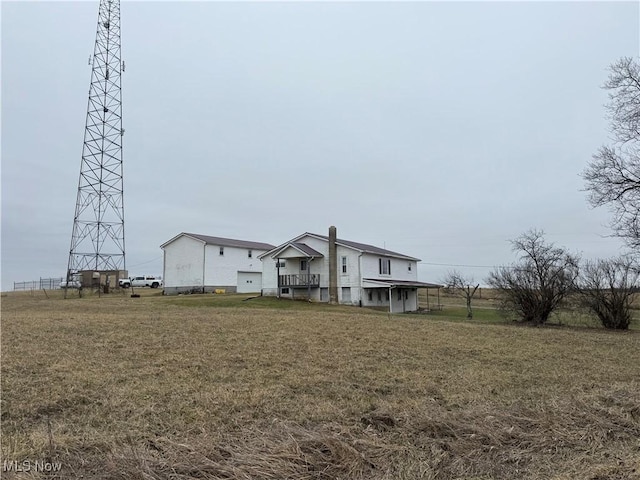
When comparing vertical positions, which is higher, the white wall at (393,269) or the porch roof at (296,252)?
the porch roof at (296,252)

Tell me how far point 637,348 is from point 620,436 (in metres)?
11.5

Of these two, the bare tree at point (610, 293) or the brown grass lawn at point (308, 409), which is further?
the bare tree at point (610, 293)

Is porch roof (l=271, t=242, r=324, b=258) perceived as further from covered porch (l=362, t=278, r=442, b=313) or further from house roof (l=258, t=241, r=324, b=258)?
covered porch (l=362, t=278, r=442, b=313)

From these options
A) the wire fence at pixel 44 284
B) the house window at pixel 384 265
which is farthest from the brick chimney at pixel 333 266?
the wire fence at pixel 44 284

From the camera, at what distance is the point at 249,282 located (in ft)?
148

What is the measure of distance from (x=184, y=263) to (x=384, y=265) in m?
18.9

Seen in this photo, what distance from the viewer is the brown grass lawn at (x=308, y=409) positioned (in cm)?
405

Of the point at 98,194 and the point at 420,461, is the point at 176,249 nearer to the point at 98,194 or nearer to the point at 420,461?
the point at 98,194

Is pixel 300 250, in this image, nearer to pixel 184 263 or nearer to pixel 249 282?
pixel 249 282

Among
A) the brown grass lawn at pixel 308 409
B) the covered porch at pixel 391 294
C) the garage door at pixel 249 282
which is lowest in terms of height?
the brown grass lawn at pixel 308 409

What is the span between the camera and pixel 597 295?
889 inches

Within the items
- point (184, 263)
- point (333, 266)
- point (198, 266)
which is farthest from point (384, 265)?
point (184, 263)

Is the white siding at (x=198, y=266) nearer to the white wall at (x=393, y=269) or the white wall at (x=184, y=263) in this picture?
the white wall at (x=184, y=263)

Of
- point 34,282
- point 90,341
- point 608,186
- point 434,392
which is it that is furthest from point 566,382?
point 34,282
